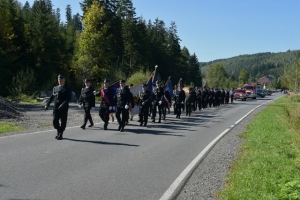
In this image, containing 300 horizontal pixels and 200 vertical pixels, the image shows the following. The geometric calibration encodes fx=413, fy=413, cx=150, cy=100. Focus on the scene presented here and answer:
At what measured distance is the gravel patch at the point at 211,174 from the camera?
6820mm

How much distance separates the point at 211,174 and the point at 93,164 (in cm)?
252

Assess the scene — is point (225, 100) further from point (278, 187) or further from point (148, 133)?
point (278, 187)

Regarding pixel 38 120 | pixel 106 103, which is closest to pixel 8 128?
pixel 106 103

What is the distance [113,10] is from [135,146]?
53.0 m

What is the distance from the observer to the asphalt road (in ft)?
22.1

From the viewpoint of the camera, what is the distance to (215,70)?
14375 centimetres

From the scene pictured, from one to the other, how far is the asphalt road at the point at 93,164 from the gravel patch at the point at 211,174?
0.39 meters

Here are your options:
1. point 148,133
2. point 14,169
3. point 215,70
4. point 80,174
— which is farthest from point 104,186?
point 215,70

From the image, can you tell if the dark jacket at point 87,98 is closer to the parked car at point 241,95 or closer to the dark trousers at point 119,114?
the dark trousers at point 119,114

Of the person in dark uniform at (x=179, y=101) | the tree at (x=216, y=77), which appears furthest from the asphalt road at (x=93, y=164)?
the tree at (x=216, y=77)

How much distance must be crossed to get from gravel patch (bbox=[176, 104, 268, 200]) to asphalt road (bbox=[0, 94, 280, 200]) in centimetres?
39

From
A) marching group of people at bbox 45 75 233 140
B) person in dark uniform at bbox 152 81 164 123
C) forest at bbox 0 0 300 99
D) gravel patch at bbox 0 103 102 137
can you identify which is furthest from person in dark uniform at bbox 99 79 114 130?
forest at bbox 0 0 300 99

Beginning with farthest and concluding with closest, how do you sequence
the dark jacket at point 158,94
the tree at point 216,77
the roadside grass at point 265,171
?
the tree at point 216,77, the dark jacket at point 158,94, the roadside grass at point 265,171

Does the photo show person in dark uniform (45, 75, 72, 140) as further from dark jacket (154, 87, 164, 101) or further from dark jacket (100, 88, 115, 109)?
dark jacket (154, 87, 164, 101)
